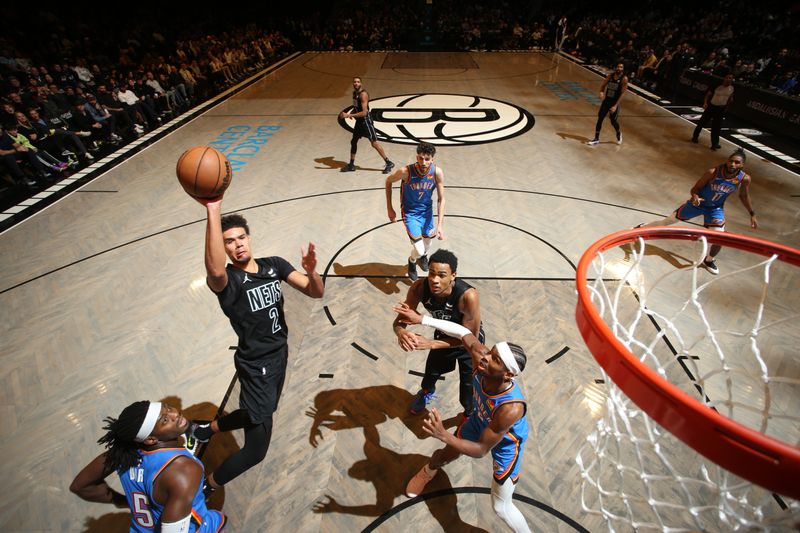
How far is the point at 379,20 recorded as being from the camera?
23.1 metres

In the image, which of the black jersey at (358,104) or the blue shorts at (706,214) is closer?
the blue shorts at (706,214)

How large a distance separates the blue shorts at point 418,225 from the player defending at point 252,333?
2111mm

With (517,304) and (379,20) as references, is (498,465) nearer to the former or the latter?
(517,304)

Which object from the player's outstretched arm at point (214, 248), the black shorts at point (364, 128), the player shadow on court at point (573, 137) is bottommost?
the player shadow on court at point (573, 137)

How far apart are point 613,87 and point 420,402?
8185 mm

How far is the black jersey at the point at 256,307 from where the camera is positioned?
2.49 meters

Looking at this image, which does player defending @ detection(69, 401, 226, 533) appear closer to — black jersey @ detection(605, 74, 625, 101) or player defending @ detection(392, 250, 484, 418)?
player defending @ detection(392, 250, 484, 418)

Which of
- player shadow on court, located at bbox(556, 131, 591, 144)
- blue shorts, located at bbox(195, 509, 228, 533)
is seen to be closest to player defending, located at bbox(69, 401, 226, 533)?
blue shorts, located at bbox(195, 509, 228, 533)

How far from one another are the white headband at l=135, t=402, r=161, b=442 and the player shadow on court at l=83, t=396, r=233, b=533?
1232 mm

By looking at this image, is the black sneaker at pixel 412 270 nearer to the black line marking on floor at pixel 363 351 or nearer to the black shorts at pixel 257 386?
the black line marking on floor at pixel 363 351

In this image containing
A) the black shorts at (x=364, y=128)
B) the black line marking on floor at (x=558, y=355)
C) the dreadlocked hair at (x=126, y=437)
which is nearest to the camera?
the dreadlocked hair at (x=126, y=437)

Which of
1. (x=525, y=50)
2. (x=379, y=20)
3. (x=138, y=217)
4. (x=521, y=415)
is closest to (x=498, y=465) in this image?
(x=521, y=415)

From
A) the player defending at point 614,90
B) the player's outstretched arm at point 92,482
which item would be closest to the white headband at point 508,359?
the player's outstretched arm at point 92,482

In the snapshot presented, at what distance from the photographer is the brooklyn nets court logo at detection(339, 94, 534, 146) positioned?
980cm
